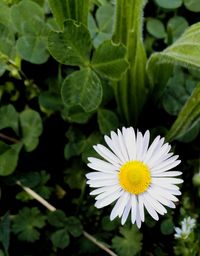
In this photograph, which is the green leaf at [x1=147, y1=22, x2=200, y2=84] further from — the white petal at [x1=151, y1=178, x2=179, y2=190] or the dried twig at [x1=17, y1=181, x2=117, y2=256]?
the dried twig at [x1=17, y1=181, x2=117, y2=256]

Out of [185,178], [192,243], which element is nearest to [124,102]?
[185,178]

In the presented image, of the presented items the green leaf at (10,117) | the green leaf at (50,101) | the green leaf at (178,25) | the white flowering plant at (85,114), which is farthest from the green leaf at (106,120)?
the green leaf at (178,25)

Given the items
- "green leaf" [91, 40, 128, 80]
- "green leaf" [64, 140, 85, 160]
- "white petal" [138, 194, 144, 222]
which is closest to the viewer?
"white petal" [138, 194, 144, 222]

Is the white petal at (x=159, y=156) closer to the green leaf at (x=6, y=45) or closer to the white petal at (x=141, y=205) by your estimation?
the white petal at (x=141, y=205)

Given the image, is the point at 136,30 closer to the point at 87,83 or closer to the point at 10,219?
the point at 87,83

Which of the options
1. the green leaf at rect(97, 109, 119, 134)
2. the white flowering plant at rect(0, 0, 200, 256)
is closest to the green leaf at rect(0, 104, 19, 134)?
the white flowering plant at rect(0, 0, 200, 256)

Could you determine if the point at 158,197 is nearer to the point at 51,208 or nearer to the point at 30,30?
the point at 51,208

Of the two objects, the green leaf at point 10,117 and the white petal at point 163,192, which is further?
the green leaf at point 10,117
